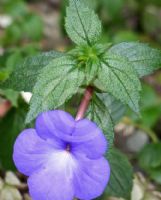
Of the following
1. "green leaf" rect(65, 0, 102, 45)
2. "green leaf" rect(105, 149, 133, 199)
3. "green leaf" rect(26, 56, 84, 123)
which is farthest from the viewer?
"green leaf" rect(105, 149, 133, 199)

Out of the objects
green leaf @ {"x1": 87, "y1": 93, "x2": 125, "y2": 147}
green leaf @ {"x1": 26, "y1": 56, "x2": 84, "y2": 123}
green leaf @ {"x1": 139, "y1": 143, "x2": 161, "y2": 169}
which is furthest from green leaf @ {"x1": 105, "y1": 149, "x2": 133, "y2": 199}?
green leaf @ {"x1": 26, "y1": 56, "x2": 84, "y2": 123}

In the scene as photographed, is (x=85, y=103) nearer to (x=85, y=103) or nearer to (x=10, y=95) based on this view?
(x=85, y=103)

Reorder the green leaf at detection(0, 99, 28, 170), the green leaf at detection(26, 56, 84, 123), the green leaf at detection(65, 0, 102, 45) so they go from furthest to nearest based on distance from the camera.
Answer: the green leaf at detection(0, 99, 28, 170), the green leaf at detection(65, 0, 102, 45), the green leaf at detection(26, 56, 84, 123)

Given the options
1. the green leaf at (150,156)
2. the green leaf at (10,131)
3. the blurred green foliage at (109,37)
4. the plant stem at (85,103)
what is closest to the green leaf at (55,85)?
the plant stem at (85,103)

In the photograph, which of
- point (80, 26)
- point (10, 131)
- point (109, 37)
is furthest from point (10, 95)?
point (109, 37)

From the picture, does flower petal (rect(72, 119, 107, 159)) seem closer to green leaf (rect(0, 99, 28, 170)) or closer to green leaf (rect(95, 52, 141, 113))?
green leaf (rect(95, 52, 141, 113))

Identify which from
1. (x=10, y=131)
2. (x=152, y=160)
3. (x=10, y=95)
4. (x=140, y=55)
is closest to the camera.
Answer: (x=140, y=55)
